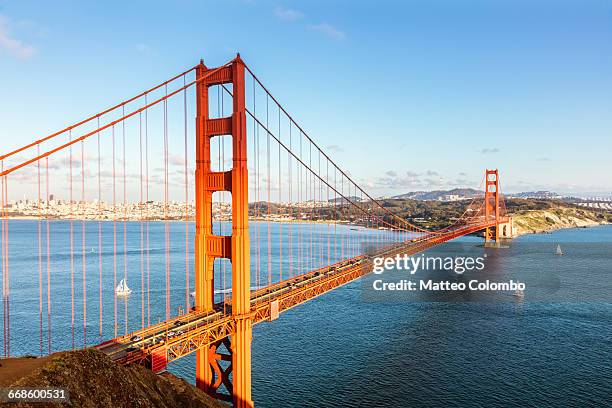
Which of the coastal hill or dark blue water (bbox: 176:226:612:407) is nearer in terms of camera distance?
the coastal hill

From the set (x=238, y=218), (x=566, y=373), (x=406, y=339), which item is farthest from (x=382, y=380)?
(x=238, y=218)

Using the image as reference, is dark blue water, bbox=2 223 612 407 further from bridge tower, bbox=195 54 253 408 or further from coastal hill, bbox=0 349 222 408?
coastal hill, bbox=0 349 222 408

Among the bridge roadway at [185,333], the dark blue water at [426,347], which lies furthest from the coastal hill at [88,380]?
the dark blue water at [426,347]

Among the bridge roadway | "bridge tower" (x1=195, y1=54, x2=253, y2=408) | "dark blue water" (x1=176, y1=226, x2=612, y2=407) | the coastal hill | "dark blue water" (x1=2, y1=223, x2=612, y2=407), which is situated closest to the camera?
the coastal hill

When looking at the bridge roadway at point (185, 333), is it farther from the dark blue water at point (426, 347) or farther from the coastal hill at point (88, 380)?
the dark blue water at point (426, 347)

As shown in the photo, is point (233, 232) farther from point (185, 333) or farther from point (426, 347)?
point (426, 347)

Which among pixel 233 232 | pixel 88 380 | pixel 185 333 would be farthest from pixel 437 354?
pixel 88 380

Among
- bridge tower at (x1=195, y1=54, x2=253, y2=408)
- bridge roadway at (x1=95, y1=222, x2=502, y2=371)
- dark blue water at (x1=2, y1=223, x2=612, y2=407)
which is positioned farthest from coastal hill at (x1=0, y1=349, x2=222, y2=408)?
dark blue water at (x1=2, y1=223, x2=612, y2=407)
